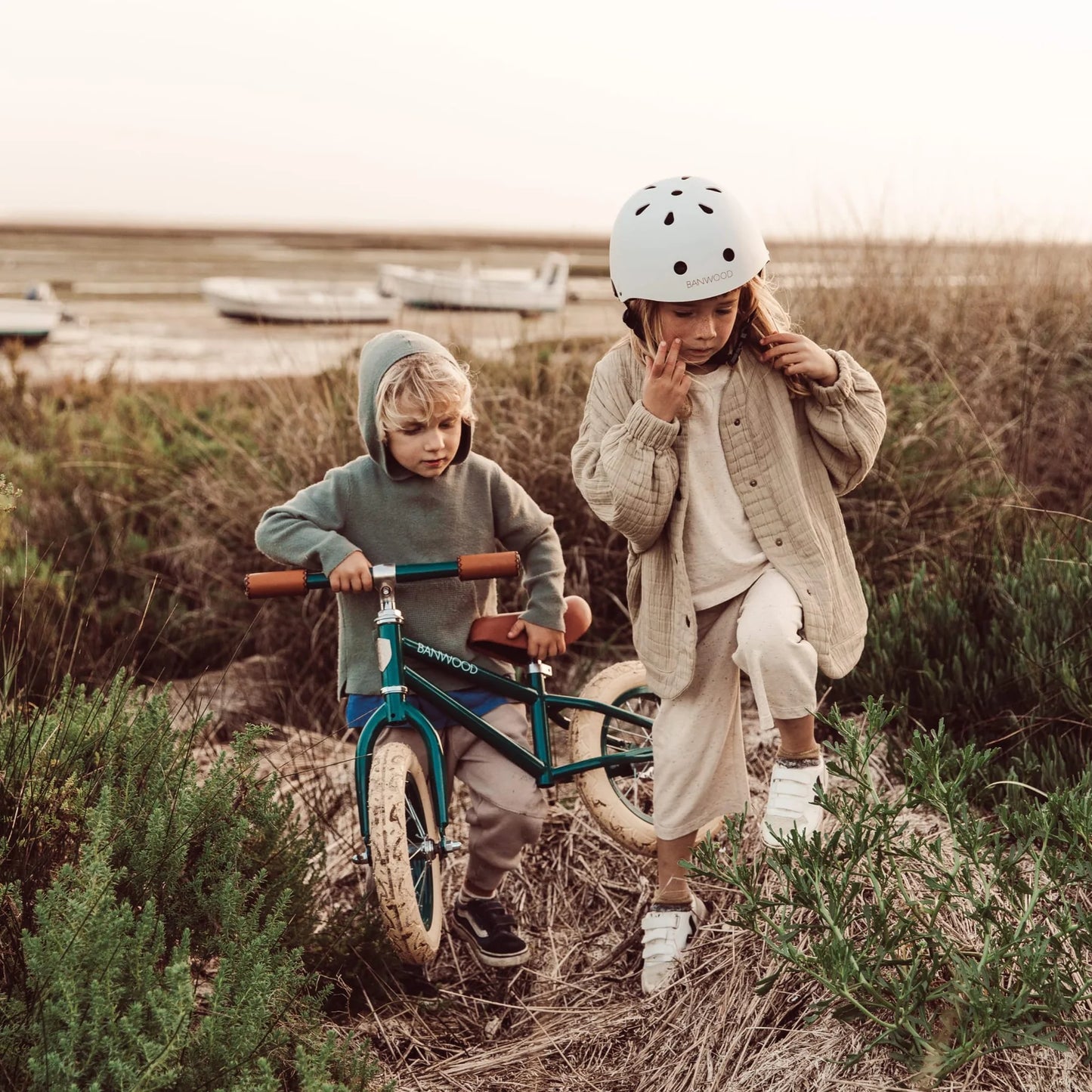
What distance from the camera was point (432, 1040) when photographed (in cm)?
317

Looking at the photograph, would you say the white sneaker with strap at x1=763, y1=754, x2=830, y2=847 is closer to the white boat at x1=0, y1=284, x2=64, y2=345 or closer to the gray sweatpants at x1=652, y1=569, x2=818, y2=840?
the gray sweatpants at x1=652, y1=569, x2=818, y2=840

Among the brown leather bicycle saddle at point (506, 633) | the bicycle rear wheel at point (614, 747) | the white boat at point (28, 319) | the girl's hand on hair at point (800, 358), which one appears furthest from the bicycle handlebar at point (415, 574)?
the white boat at point (28, 319)

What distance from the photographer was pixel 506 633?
3387 millimetres

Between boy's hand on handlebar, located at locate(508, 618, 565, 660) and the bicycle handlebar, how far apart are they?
222 mm

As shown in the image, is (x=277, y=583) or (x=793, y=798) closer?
(x=793, y=798)

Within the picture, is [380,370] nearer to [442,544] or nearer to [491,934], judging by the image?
[442,544]

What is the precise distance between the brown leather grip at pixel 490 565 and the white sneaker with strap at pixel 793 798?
2.76ft

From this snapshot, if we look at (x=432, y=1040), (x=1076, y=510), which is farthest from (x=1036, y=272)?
(x=432, y=1040)

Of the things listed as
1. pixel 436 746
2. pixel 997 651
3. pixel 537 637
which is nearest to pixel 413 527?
pixel 537 637

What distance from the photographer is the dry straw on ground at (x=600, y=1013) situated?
264 cm

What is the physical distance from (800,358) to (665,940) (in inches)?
62.4

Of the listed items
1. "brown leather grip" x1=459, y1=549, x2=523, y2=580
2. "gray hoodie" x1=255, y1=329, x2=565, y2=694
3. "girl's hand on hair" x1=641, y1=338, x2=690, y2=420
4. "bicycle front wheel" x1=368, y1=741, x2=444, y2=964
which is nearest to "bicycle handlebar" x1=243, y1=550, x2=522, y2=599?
"brown leather grip" x1=459, y1=549, x2=523, y2=580

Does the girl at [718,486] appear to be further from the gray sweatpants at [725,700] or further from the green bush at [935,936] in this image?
the green bush at [935,936]

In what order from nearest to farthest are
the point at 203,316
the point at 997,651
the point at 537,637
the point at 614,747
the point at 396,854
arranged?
the point at 396,854 < the point at 537,637 < the point at 614,747 < the point at 997,651 < the point at 203,316
